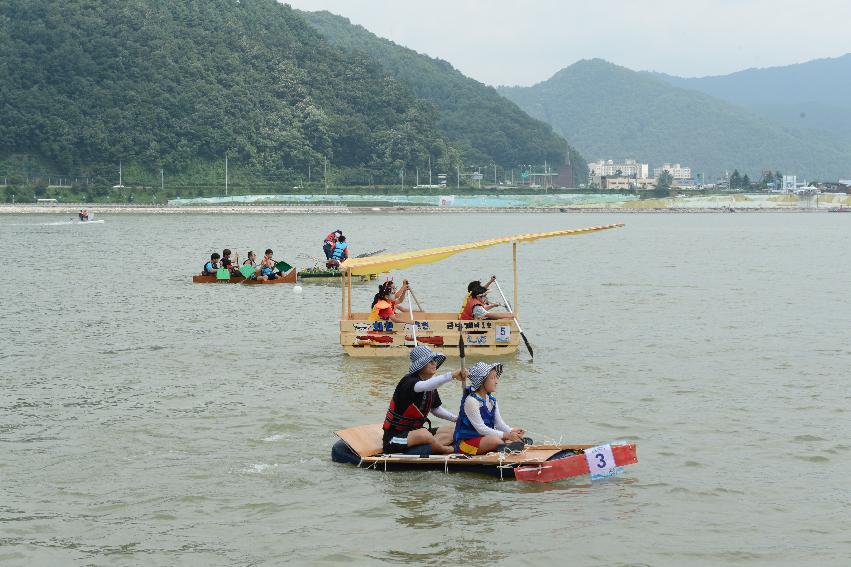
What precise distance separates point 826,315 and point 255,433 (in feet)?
83.7

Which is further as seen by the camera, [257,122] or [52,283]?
[257,122]

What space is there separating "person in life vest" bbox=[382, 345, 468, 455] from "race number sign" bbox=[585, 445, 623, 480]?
6.49 ft

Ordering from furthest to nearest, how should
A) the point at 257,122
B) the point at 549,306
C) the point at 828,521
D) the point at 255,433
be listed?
the point at 257,122 < the point at 549,306 < the point at 255,433 < the point at 828,521

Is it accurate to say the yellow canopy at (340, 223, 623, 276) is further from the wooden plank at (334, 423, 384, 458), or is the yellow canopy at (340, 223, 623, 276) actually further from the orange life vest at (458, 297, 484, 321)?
the wooden plank at (334, 423, 384, 458)

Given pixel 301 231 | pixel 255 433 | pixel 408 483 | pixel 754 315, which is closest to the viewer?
pixel 408 483

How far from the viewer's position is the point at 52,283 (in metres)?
49.0

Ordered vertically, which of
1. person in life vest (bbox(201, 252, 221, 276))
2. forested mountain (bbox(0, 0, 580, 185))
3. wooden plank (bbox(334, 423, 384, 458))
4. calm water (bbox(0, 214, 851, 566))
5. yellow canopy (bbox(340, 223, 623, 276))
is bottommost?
calm water (bbox(0, 214, 851, 566))

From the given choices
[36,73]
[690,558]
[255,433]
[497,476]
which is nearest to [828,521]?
[690,558]

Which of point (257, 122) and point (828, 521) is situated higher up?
point (257, 122)

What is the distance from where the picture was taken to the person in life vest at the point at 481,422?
15781 millimetres

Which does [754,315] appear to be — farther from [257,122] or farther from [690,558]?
[257,122]

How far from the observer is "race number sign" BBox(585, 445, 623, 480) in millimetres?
15781

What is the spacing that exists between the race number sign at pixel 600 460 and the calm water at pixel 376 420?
0.32 metres

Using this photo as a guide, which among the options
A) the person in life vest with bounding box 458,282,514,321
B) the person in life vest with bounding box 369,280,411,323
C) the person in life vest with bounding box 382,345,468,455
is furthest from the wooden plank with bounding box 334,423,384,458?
the person in life vest with bounding box 458,282,514,321
